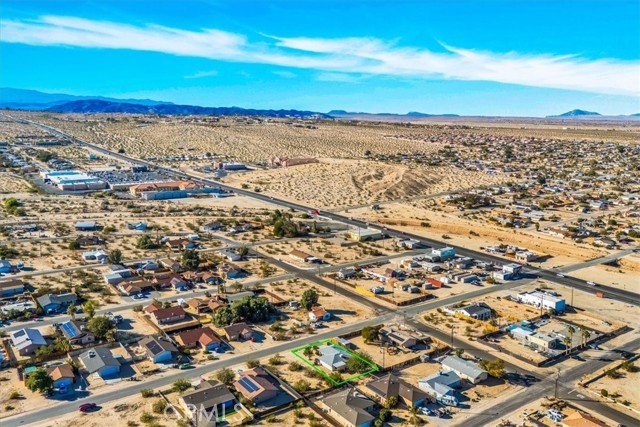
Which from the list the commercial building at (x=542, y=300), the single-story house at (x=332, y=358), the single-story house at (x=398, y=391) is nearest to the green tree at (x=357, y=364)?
the single-story house at (x=332, y=358)

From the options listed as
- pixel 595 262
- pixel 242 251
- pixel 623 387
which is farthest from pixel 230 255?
pixel 595 262

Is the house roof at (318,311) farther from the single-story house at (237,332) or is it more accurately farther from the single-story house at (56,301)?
the single-story house at (56,301)

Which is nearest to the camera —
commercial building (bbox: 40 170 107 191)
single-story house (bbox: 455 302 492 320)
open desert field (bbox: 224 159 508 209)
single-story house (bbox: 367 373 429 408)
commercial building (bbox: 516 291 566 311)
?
single-story house (bbox: 367 373 429 408)

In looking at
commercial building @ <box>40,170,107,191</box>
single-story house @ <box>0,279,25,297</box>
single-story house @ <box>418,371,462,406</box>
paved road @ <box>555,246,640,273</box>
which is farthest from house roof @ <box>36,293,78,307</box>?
commercial building @ <box>40,170,107,191</box>

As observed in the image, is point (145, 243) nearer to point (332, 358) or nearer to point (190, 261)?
point (190, 261)

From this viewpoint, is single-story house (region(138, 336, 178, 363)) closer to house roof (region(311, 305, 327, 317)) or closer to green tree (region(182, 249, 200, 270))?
house roof (region(311, 305, 327, 317))

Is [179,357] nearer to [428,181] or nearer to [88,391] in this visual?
[88,391]
